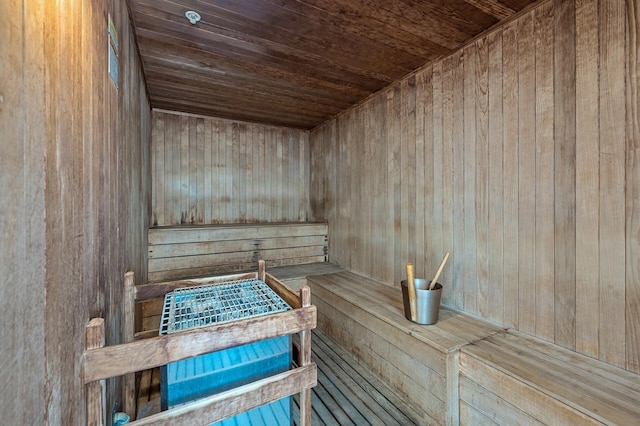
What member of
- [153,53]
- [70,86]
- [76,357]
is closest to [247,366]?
[76,357]

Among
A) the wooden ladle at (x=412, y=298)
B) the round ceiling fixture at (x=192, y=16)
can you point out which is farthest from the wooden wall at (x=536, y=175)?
the round ceiling fixture at (x=192, y=16)

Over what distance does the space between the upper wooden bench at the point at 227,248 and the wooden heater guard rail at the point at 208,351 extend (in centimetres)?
188

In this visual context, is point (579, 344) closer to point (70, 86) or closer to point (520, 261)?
point (520, 261)

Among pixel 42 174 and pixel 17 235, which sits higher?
pixel 42 174

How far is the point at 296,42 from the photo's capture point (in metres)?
1.77

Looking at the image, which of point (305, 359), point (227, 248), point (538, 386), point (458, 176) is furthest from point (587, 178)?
point (227, 248)

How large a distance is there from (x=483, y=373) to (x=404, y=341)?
439mm

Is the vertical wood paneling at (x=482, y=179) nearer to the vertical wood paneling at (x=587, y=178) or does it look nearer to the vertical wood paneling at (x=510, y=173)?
the vertical wood paneling at (x=510, y=173)

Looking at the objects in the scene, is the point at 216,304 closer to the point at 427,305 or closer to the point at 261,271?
the point at 261,271

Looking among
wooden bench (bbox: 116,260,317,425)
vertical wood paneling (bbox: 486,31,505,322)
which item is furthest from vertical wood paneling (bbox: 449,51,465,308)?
wooden bench (bbox: 116,260,317,425)

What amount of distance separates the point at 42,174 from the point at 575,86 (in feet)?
6.62

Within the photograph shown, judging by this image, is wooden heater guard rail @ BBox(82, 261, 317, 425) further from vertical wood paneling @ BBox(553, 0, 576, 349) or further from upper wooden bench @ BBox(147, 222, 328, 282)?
upper wooden bench @ BBox(147, 222, 328, 282)

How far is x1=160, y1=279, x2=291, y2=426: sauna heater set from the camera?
2.92 ft

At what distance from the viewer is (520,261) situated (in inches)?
60.7
